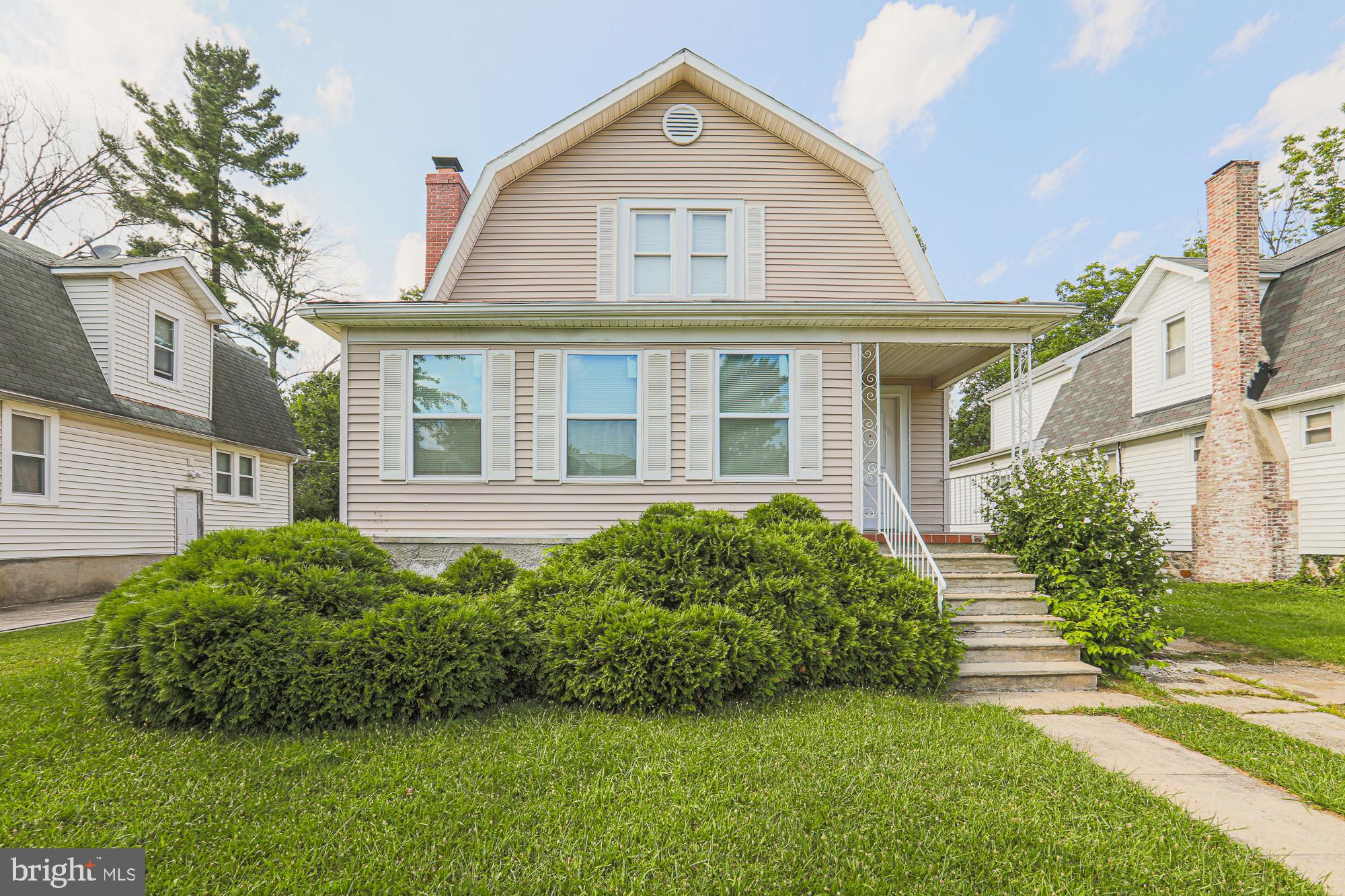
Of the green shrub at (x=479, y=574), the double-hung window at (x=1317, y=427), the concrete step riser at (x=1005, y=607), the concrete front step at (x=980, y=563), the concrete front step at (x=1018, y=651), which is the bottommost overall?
the concrete front step at (x=1018, y=651)

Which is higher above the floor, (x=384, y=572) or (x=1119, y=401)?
(x=1119, y=401)

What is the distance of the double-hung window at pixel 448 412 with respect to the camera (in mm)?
6887

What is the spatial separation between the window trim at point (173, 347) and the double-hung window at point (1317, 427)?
19557 mm

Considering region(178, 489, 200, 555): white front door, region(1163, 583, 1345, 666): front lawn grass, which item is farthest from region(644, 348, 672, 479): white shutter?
region(178, 489, 200, 555): white front door

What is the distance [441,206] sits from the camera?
29.5 feet

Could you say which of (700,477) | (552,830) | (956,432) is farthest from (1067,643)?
(956,432)

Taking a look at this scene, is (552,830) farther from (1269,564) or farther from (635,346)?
(1269,564)

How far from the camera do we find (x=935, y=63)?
39.5 feet

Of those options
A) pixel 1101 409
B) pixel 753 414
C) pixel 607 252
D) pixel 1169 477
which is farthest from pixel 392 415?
pixel 1101 409

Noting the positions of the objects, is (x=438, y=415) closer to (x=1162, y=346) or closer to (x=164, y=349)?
(x=164, y=349)

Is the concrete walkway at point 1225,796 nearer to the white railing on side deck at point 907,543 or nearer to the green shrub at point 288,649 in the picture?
the white railing on side deck at point 907,543

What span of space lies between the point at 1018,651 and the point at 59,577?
13.0m

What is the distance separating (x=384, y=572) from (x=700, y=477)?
11.6 feet

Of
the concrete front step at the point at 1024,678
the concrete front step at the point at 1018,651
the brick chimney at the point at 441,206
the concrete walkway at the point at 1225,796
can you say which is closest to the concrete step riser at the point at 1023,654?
the concrete front step at the point at 1018,651
